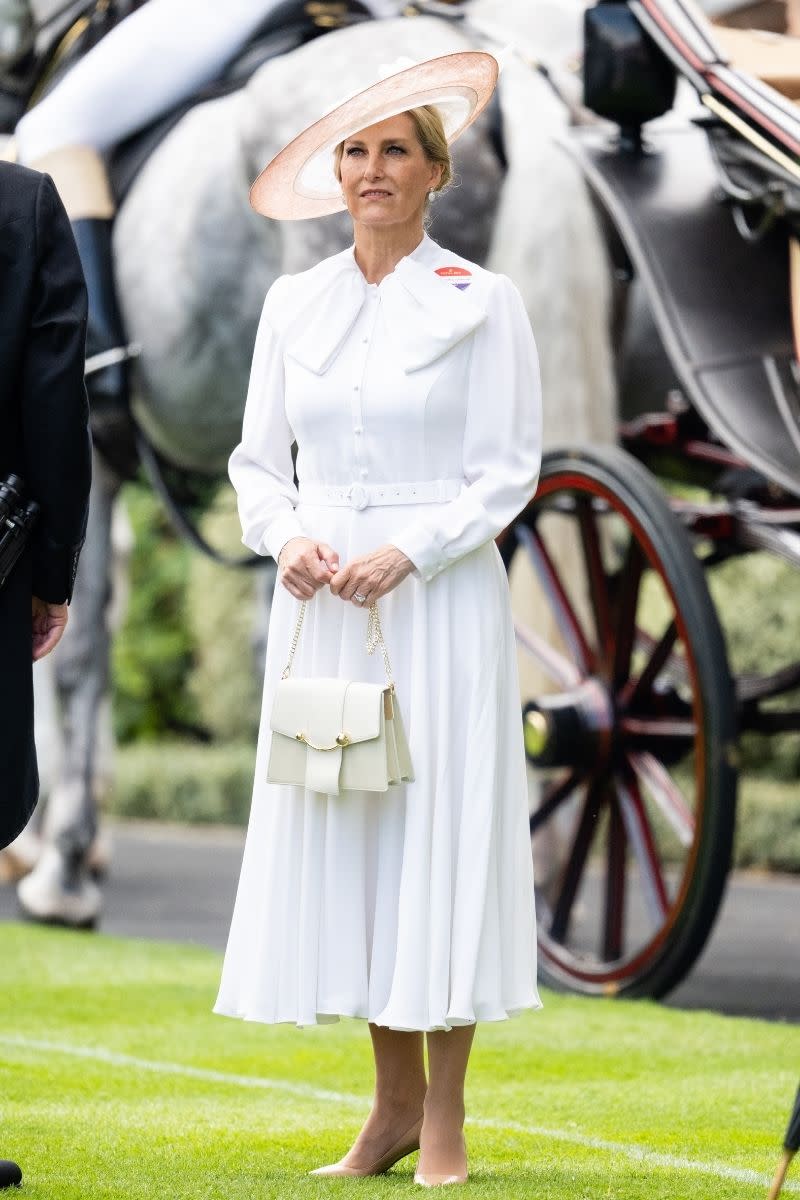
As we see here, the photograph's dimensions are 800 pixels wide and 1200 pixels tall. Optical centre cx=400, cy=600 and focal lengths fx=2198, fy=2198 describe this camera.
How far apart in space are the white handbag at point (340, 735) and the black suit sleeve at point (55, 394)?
0.42 metres

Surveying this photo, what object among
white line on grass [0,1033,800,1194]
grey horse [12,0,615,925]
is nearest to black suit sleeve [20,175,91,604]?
white line on grass [0,1033,800,1194]

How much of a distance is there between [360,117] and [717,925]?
16.3ft

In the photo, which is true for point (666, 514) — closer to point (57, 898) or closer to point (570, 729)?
point (570, 729)

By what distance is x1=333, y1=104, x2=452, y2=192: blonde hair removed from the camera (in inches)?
135

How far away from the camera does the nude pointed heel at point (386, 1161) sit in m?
3.43

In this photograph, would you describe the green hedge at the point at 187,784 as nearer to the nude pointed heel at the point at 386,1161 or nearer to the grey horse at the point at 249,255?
the grey horse at the point at 249,255

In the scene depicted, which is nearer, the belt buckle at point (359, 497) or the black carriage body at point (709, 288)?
the belt buckle at point (359, 497)

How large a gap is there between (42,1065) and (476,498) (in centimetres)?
186

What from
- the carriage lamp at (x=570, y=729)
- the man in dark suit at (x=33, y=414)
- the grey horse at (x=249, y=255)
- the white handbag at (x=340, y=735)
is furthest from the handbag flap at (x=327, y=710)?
the grey horse at (x=249, y=255)

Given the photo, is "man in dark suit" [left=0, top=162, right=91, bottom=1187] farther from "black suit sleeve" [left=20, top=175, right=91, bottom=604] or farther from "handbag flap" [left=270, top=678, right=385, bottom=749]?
"handbag flap" [left=270, top=678, right=385, bottom=749]

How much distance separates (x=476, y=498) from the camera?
338 centimetres

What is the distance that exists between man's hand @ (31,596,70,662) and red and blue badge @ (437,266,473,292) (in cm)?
79

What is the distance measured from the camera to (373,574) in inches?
131

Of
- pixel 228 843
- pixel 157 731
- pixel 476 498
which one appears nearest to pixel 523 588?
pixel 476 498
